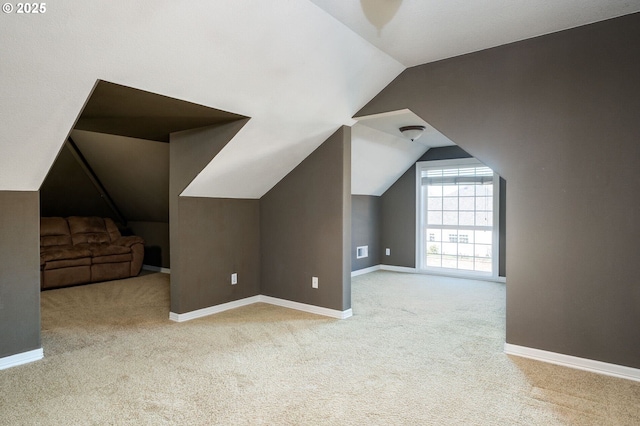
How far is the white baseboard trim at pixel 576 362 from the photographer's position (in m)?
2.70

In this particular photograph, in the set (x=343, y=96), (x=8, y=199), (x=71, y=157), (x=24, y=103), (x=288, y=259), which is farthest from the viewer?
(x=71, y=157)

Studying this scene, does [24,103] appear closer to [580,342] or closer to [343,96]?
[343,96]

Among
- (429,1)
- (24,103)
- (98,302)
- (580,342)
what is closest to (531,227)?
(580,342)

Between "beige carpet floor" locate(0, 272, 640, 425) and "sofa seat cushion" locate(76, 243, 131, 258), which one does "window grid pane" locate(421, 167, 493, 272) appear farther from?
"sofa seat cushion" locate(76, 243, 131, 258)

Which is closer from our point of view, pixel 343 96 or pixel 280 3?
pixel 280 3

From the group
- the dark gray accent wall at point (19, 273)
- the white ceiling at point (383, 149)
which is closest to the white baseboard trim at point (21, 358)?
the dark gray accent wall at point (19, 273)

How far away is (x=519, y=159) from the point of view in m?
3.10

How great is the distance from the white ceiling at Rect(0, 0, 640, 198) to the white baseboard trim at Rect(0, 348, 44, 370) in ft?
4.01

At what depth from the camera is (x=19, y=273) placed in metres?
2.91

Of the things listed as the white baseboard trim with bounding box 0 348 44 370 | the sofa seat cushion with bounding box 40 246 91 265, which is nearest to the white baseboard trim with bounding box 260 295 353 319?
the white baseboard trim with bounding box 0 348 44 370

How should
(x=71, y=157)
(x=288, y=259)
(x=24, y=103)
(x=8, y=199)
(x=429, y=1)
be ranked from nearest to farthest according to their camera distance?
1. (x=24, y=103)
2. (x=429, y=1)
3. (x=8, y=199)
4. (x=288, y=259)
5. (x=71, y=157)

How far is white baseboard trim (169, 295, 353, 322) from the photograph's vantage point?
4020mm

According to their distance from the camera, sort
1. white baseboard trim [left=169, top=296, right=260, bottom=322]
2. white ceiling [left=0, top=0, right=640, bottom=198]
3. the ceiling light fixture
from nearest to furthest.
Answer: white ceiling [left=0, top=0, right=640, bottom=198]
white baseboard trim [left=169, top=296, right=260, bottom=322]
the ceiling light fixture

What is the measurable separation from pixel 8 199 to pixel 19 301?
751mm
